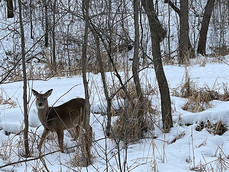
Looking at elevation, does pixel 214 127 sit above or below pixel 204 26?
below

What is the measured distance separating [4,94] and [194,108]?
11.3 ft

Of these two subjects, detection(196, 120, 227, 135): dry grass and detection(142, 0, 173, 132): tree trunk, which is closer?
detection(142, 0, 173, 132): tree trunk

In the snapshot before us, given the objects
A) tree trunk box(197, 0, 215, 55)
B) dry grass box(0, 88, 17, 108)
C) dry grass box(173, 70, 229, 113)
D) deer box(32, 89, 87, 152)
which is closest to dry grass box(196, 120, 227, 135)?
dry grass box(173, 70, 229, 113)

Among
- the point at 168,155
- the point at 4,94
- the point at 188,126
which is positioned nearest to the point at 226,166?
the point at 168,155

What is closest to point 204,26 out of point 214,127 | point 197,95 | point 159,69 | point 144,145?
point 197,95

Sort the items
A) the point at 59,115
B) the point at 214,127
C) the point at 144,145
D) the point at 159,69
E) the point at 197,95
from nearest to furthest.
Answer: the point at 144,145, the point at 159,69, the point at 214,127, the point at 59,115, the point at 197,95

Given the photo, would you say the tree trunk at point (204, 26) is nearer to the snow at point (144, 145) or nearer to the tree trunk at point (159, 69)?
the snow at point (144, 145)

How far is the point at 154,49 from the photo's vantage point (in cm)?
448

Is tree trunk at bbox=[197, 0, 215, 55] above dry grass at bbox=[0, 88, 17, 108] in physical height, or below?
above

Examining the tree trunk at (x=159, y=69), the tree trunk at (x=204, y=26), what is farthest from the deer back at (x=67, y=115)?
the tree trunk at (x=204, y=26)

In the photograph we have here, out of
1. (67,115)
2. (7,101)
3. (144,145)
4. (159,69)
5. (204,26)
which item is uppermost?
(204,26)

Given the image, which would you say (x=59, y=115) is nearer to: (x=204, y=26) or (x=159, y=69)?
(x=159, y=69)

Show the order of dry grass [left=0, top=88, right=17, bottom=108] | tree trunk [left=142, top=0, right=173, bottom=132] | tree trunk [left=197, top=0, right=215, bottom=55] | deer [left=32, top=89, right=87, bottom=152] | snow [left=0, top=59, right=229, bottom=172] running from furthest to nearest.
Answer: tree trunk [left=197, top=0, right=215, bottom=55]
dry grass [left=0, top=88, right=17, bottom=108]
deer [left=32, top=89, right=87, bottom=152]
tree trunk [left=142, top=0, right=173, bottom=132]
snow [left=0, top=59, right=229, bottom=172]

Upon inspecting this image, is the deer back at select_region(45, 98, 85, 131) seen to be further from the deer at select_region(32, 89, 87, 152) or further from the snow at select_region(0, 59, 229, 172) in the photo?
the snow at select_region(0, 59, 229, 172)
